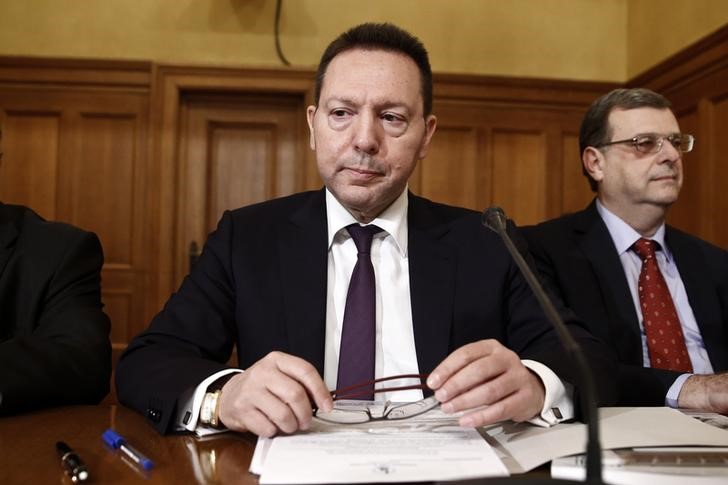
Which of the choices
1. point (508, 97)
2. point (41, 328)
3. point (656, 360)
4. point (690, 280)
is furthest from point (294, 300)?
point (508, 97)

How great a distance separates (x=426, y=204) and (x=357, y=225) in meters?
0.27

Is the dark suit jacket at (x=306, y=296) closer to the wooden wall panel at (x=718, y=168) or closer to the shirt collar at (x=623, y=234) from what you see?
the shirt collar at (x=623, y=234)

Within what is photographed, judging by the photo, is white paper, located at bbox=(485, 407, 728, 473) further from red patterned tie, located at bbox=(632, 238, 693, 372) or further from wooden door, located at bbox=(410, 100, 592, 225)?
wooden door, located at bbox=(410, 100, 592, 225)

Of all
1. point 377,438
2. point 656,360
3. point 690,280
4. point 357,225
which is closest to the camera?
point 377,438

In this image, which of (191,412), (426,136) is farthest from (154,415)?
(426,136)

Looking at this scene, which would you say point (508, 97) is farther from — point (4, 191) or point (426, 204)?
point (4, 191)

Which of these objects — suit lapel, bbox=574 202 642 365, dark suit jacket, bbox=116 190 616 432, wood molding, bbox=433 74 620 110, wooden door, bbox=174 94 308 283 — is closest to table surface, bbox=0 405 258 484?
dark suit jacket, bbox=116 190 616 432

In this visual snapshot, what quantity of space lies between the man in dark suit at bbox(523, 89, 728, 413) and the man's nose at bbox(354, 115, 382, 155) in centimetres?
86

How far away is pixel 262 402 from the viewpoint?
996 millimetres

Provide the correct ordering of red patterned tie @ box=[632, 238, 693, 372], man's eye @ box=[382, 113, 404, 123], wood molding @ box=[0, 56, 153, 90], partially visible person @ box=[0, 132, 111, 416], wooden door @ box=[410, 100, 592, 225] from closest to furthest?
partially visible person @ box=[0, 132, 111, 416], man's eye @ box=[382, 113, 404, 123], red patterned tie @ box=[632, 238, 693, 372], wood molding @ box=[0, 56, 153, 90], wooden door @ box=[410, 100, 592, 225]

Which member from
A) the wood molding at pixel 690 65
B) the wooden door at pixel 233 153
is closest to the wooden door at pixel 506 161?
the wood molding at pixel 690 65

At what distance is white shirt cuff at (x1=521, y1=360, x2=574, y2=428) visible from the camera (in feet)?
3.67

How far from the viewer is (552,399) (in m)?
1.13

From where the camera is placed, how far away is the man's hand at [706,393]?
1.54m
